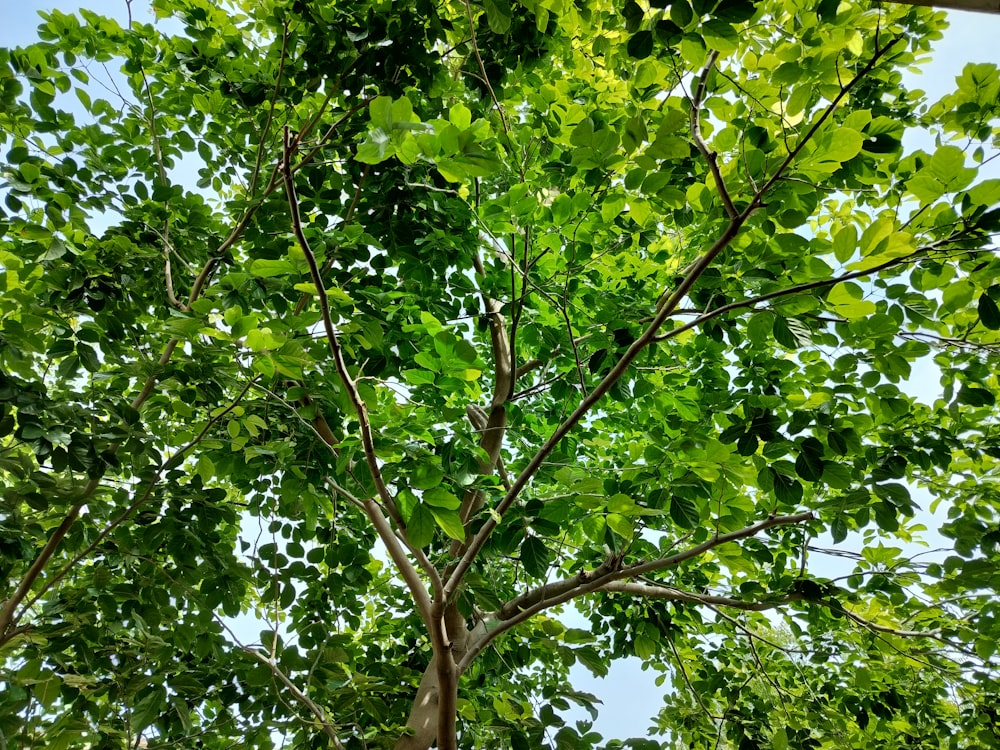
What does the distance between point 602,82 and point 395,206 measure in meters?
1.70

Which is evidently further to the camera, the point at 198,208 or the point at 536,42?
the point at 198,208

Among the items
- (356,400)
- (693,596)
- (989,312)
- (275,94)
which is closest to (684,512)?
(693,596)

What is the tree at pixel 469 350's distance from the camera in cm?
173

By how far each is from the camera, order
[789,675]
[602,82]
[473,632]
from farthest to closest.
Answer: [789,675] < [602,82] < [473,632]

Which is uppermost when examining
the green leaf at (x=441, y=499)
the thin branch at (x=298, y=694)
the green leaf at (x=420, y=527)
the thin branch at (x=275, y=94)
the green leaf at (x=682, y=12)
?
the thin branch at (x=275, y=94)

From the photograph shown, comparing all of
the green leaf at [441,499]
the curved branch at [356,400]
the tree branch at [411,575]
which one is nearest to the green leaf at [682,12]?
the curved branch at [356,400]

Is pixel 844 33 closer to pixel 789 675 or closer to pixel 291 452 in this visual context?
pixel 291 452

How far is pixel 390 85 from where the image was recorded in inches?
103

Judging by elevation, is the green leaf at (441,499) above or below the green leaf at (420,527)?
above

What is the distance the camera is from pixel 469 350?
170 cm

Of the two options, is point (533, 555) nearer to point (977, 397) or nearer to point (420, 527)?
point (420, 527)

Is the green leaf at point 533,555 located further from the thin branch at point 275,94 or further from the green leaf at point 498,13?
the thin branch at point 275,94

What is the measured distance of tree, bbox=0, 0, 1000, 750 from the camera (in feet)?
5.66

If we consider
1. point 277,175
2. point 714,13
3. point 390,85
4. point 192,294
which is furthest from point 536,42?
point 192,294
